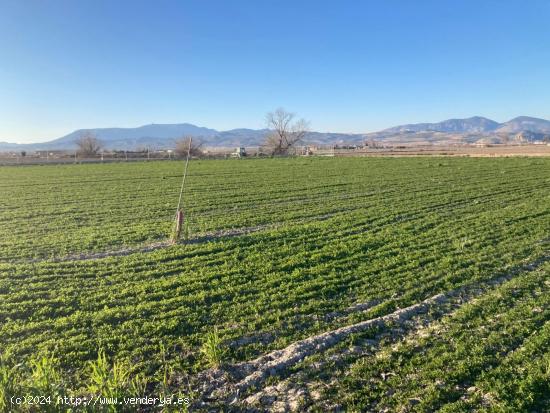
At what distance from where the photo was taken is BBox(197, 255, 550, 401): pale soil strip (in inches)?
222

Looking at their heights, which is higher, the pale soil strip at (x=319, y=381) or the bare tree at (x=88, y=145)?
the bare tree at (x=88, y=145)

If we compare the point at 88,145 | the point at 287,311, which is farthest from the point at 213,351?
the point at 88,145

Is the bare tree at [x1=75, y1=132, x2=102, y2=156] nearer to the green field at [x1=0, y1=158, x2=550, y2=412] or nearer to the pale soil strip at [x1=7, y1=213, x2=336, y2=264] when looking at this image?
the green field at [x1=0, y1=158, x2=550, y2=412]

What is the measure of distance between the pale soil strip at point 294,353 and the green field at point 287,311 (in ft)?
0.09

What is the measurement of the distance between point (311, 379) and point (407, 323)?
8.14 feet

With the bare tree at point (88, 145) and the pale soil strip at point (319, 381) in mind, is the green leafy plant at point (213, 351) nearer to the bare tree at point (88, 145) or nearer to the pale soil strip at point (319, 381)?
the pale soil strip at point (319, 381)

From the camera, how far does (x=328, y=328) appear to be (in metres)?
7.25

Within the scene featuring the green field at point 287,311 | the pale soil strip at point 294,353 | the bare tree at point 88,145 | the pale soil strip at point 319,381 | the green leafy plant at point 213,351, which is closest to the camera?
the pale soil strip at point 319,381

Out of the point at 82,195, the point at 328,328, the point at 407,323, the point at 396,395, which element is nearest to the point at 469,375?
the point at 396,395

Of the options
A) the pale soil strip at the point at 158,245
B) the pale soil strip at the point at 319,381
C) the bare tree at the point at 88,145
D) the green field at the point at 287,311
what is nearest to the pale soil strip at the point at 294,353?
the green field at the point at 287,311

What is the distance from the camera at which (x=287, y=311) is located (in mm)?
7875

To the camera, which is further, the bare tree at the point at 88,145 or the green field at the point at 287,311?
the bare tree at the point at 88,145

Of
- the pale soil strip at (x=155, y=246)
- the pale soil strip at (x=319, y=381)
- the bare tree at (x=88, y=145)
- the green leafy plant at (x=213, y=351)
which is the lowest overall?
the pale soil strip at (x=319, y=381)

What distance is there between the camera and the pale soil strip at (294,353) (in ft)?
18.5
